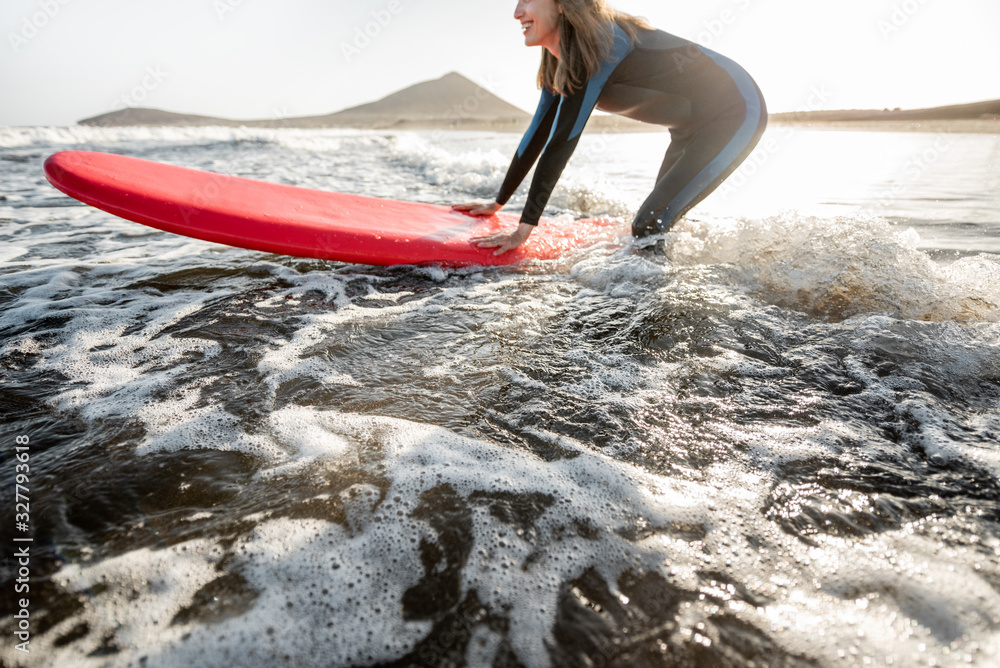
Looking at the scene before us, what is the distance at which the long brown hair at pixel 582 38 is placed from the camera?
7.55 feet

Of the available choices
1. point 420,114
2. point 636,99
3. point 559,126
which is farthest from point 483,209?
point 420,114

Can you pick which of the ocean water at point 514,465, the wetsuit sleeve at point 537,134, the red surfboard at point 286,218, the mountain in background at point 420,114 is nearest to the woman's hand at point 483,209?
the red surfboard at point 286,218

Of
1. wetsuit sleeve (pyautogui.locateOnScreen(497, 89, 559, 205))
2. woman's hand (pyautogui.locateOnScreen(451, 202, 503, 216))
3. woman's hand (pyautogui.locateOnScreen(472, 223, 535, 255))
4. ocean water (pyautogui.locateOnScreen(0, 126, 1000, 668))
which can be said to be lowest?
ocean water (pyautogui.locateOnScreen(0, 126, 1000, 668))

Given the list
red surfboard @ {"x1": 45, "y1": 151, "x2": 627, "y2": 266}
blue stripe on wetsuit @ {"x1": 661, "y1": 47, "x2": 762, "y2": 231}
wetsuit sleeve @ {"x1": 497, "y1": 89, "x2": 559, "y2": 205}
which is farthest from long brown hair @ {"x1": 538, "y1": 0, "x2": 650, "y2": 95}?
red surfboard @ {"x1": 45, "y1": 151, "x2": 627, "y2": 266}

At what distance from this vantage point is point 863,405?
4.77 feet

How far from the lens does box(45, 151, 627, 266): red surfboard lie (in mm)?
2309

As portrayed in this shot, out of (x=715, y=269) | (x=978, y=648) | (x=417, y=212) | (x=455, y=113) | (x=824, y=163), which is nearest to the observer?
(x=978, y=648)

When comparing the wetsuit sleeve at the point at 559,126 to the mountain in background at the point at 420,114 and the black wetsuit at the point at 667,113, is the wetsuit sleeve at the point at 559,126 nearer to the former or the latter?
the black wetsuit at the point at 667,113

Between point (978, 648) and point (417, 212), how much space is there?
121 inches

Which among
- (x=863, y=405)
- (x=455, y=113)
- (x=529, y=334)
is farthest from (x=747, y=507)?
(x=455, y=113)

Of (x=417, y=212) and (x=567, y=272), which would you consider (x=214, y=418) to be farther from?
(x=417, y=212)

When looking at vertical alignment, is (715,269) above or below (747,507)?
above

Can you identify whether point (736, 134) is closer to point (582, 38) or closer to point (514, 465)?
point (582, 38)

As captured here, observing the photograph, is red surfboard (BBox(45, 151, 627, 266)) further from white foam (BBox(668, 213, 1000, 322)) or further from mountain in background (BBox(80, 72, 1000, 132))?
mountain in background (BBox(80, 72, 1000, 132))
